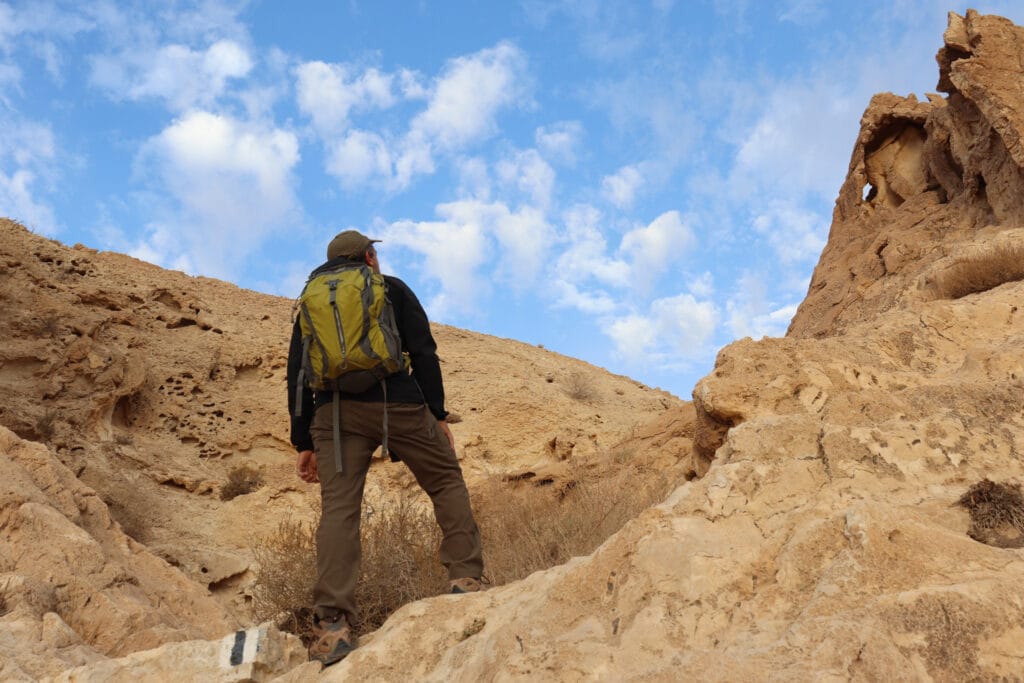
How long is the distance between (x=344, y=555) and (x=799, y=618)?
1.81m

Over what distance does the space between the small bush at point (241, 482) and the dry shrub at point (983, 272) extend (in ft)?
26.1

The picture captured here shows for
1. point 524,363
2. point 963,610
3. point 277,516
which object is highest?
point 524,363

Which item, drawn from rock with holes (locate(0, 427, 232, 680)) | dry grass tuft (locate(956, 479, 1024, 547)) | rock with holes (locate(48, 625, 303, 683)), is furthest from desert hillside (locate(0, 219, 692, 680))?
dry grass tuft (locate(956, 479, 1024, 547))

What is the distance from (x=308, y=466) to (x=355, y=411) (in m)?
0.47

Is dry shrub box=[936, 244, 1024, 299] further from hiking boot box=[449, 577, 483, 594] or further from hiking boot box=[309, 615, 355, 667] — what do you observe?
hiking boot box=[309, 615, 355, 667]

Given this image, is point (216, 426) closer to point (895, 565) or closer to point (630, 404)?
point (630, 404)

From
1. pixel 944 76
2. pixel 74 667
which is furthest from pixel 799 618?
pixel 944 76

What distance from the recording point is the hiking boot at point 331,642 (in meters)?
2.97

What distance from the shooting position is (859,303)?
29.2 feet

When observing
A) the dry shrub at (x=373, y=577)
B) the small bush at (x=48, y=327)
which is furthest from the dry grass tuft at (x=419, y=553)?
the small bush at (x=48, y=327)

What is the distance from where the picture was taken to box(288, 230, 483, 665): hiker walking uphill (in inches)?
125

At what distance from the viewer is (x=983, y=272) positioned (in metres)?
6.62

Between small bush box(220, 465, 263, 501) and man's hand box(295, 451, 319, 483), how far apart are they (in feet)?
22.1

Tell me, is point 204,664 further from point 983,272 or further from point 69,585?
point 983,272
